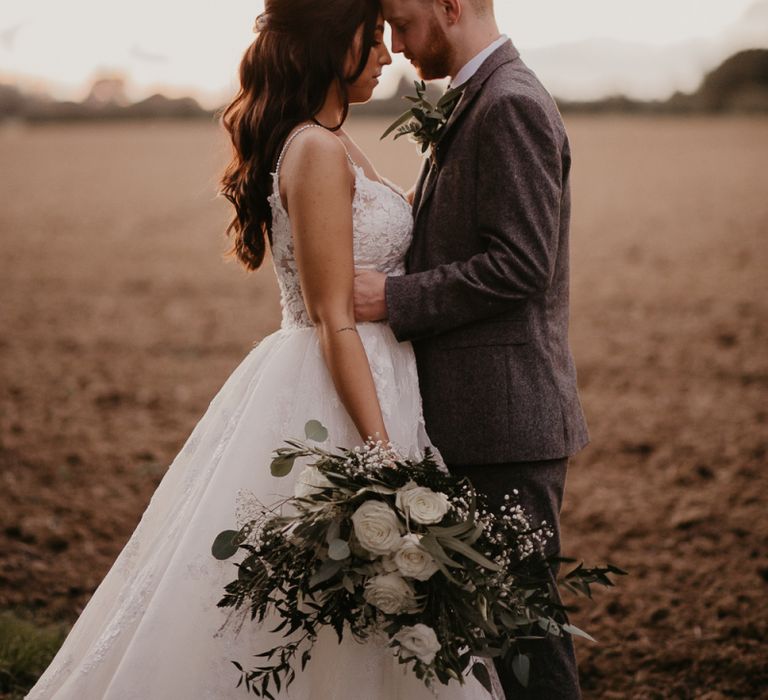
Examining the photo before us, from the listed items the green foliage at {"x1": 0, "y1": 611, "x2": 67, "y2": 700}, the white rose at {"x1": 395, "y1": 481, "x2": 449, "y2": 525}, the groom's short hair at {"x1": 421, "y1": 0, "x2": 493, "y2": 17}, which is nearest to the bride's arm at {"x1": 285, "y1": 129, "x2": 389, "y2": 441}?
the white rose at {"x1": 395, "y1": 481, "x2": 449, "y2": 525}

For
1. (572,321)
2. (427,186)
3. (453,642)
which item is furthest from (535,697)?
(572,321)

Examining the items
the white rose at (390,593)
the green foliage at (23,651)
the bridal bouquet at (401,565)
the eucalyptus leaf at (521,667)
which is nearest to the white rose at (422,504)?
the bridal bouquet at (401,565)

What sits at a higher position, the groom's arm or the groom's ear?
the groom's ear

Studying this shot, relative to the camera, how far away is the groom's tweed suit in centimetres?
265

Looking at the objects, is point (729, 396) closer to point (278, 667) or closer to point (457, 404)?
point (457, 404)

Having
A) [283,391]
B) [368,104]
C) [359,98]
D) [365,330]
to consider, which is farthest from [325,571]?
[368,104]

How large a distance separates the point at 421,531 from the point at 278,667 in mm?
569

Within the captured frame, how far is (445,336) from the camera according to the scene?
9.33 feet

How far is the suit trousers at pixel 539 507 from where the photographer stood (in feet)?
9.35

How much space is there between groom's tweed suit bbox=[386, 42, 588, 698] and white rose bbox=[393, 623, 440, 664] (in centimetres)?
70

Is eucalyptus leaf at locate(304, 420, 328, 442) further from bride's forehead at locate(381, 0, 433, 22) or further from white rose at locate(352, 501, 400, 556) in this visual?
bride's forehead at locate(381, 0, 433, 22)

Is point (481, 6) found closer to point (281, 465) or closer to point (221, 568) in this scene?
point (281, 465)

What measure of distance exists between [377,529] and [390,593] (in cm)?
16

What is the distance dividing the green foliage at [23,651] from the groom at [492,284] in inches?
79.3
